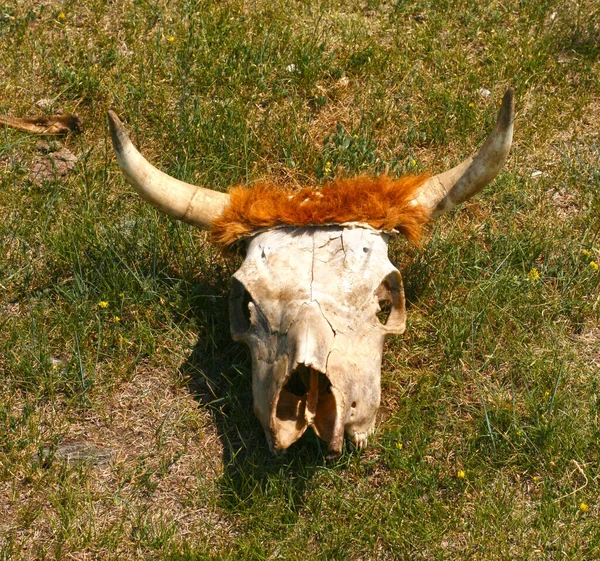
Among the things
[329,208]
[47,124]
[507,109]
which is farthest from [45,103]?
[507,109]

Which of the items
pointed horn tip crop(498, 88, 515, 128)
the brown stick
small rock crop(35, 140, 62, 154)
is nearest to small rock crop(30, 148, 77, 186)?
small rock crop(35, 140, 62, 154)

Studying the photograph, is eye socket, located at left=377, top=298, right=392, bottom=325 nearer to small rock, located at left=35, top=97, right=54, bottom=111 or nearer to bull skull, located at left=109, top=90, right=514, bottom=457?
bull skull, located at left=109, top=90, right=514, bottom=457

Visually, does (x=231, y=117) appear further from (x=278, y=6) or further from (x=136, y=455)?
(x=136, y=455)

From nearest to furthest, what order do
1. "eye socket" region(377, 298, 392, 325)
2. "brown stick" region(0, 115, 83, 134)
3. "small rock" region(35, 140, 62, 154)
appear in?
"eye socket" region(377, 298, 392, 325), "small rock" region(35, 140, 62, 154), "brown stick" region(0, 115, 83, 134)

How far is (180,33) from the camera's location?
6.72 meters

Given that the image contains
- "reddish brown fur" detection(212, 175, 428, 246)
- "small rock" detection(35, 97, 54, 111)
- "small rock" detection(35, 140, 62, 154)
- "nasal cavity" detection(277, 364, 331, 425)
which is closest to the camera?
"nasal cavity" detection(277, 364, 331, 425)

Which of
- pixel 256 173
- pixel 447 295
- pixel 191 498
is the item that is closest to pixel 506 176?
pixel 447 295

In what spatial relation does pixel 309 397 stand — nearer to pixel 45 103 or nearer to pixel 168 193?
pixel 168 193

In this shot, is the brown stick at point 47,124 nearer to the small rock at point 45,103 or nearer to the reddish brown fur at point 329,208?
the small rock at point 45,103

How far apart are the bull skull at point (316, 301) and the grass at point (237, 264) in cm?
40

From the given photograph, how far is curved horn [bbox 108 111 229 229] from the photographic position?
4.82 meters

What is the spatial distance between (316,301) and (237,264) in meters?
1.10

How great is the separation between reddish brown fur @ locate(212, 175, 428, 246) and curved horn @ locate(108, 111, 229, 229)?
8cm

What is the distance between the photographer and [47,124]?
6297mm
